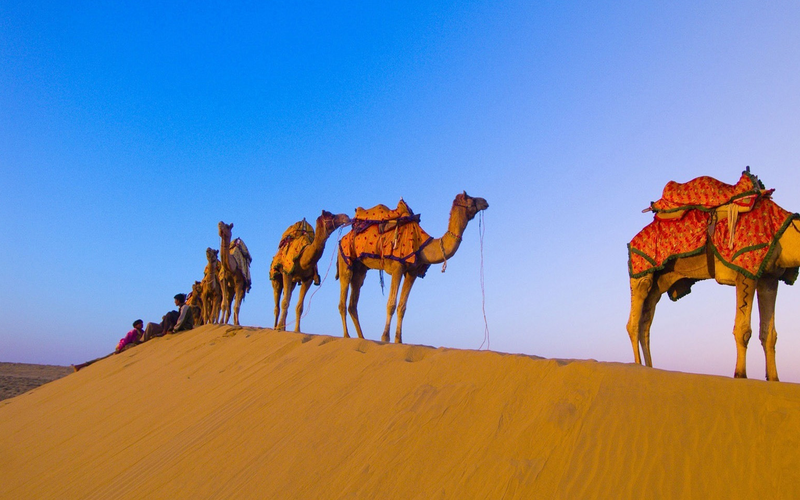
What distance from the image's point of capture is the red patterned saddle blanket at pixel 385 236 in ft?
32.1

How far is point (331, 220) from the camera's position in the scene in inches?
477

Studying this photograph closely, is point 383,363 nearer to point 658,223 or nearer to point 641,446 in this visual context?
point 641,446

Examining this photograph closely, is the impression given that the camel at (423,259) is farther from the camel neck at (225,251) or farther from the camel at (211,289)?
the camel at (211,289)

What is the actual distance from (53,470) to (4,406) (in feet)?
22.7

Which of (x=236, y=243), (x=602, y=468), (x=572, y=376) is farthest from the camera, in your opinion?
(x=236, y=243)

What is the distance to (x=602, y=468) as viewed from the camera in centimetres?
335

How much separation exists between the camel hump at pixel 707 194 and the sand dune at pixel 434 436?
3.18 meters

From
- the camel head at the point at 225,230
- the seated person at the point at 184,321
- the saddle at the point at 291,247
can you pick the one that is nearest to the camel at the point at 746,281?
the saddle at the point at 291,247

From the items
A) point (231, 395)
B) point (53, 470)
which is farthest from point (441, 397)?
point (53, 470)

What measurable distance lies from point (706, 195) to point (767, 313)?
5.40 feet

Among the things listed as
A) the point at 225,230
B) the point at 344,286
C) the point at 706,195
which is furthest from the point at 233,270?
the point at 706,195

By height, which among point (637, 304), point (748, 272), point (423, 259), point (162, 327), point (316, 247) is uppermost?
point (316, 247)

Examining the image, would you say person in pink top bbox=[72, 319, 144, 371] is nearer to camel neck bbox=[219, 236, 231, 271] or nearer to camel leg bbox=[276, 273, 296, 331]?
camel neck bbox=[219, 236, 231, 271]

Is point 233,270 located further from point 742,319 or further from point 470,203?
point 742,319
